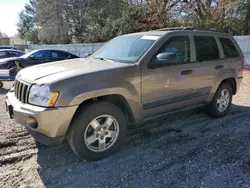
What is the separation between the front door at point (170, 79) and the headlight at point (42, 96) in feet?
4.45

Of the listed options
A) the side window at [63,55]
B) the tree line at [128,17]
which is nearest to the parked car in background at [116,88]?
the side window at [63,55]

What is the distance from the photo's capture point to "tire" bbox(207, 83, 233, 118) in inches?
190

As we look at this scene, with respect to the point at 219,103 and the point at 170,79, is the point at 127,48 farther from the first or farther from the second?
the point at 219,103

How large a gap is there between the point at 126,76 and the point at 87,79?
1.95 feet

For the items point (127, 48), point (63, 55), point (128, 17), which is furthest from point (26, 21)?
point (127, 48)

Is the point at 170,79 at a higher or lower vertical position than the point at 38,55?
lower

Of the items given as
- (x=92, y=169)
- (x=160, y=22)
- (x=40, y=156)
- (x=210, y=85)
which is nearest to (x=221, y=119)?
(x=210, y=85)

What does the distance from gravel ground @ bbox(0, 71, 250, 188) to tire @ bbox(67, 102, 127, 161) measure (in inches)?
5.7

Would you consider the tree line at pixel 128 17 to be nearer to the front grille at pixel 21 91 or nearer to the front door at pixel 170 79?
the front door at pixel 170 79

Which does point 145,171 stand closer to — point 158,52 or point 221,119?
point 158,52

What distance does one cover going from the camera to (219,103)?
4.95 m

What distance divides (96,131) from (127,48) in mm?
1572

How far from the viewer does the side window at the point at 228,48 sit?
4.83 metres

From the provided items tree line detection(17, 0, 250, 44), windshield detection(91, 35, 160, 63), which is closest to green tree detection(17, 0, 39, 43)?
tree line detection(17, 0, 250, 44)
